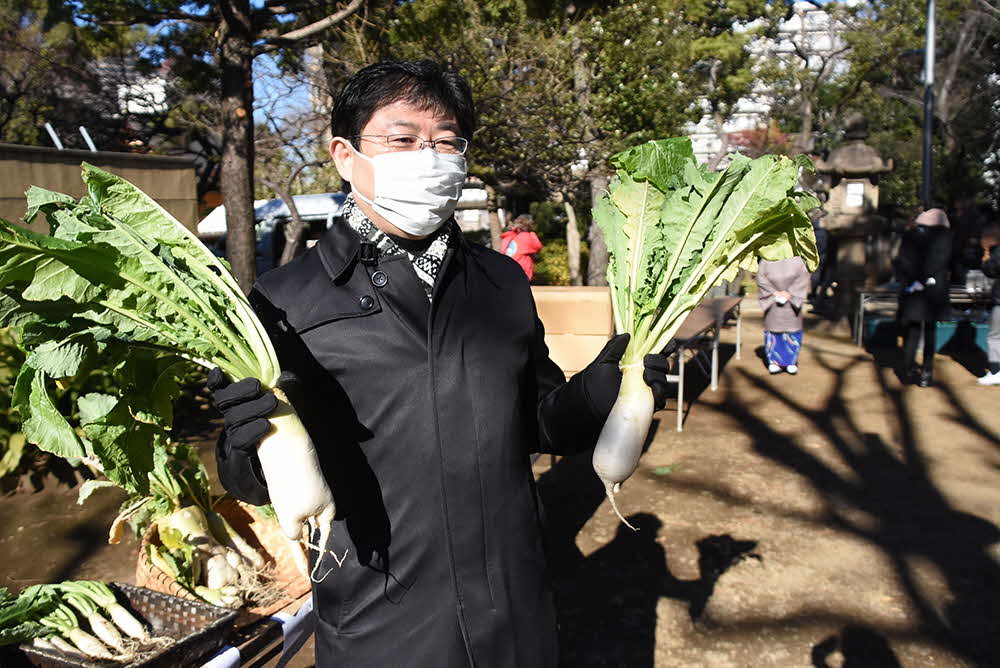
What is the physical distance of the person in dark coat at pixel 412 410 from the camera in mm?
1687

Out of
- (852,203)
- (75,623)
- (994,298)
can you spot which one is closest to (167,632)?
(75,623)

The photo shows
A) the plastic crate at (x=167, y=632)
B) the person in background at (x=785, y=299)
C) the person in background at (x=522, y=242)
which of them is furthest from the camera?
the person in background at (x=522, y=242)

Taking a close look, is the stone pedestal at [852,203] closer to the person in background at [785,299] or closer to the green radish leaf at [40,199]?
the person in background at [785,299]

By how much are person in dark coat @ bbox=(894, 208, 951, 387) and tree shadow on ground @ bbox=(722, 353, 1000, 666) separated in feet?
2.91

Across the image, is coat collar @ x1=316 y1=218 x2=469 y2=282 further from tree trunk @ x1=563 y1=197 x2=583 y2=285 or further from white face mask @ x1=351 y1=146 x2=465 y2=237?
tree trunk @ x1=563 y1=197 x2=583 y2=285

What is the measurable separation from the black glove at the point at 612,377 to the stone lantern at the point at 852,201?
1148cm

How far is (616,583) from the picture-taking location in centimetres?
449

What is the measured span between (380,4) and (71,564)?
19.9ft

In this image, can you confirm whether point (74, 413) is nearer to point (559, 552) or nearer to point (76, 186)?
point (76, 186)

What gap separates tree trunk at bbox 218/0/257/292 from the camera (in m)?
6.53

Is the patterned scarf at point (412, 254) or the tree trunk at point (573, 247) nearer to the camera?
the patterned scarf at point (412, 254)

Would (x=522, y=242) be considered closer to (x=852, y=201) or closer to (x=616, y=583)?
(x=616, y=583)

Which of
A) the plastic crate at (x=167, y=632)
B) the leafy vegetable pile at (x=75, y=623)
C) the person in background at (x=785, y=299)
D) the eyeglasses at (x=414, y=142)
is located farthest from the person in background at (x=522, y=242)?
the eyeglasses at (x=414, y=142)

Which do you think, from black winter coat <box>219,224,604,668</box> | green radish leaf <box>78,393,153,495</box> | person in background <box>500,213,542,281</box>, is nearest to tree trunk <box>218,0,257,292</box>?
person in background <box>500,213,542,281</box>
